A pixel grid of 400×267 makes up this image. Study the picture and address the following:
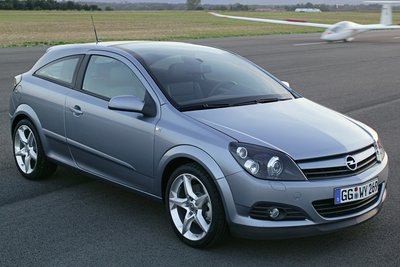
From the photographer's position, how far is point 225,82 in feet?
17.9

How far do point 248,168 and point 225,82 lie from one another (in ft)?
4.84

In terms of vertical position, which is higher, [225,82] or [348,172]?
[225,82]

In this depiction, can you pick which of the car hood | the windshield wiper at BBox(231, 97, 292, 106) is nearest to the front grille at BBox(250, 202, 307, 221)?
the car hood

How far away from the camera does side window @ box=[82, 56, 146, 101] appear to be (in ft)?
17.1

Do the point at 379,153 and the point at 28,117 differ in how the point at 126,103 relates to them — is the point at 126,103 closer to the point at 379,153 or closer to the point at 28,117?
the point at 28,117

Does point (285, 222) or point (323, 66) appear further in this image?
point (323, 66)

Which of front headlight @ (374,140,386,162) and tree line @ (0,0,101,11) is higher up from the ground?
front headlight @ (374,140,386,162)

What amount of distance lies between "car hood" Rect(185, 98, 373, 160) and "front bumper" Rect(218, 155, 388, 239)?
248mm

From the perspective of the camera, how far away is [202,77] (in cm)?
542

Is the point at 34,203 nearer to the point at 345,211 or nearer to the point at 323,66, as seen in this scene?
the point at 345,211

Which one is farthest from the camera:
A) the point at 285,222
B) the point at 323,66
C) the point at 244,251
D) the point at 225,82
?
the point at 323,66

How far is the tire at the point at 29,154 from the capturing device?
611 centimetres

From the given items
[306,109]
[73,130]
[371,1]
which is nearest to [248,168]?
[306,109]

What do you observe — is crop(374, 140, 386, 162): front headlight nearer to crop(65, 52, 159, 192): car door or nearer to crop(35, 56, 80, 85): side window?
crop(65, 52, 159, 192): car door
